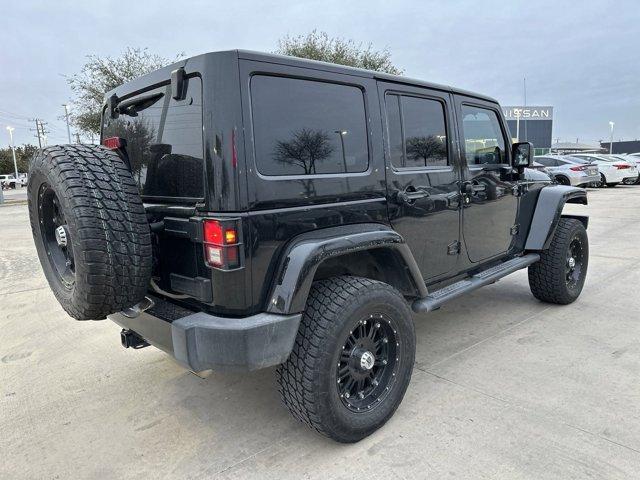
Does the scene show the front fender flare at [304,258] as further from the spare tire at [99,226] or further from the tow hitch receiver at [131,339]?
the tow hitch receiver at [131,339]

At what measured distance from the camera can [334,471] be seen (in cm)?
226

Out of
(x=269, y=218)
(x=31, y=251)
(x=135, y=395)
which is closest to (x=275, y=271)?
(x=269, y=218)

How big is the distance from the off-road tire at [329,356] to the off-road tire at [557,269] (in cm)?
246

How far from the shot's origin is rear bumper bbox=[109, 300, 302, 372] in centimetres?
207

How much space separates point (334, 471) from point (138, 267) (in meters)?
1.36

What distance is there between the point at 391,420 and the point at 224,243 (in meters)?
1.45

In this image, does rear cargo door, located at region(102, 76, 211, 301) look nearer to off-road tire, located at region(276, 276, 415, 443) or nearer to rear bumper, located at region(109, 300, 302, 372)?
rear bumper, located at region(109, 300, 302, 372)

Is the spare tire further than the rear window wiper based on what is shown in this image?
No

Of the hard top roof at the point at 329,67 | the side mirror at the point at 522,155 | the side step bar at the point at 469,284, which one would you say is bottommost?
the side step bar at the point at 469,284

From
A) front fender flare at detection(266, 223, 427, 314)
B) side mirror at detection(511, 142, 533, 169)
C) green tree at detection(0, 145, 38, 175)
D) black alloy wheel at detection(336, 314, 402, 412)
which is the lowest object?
black alloy wheel at detection(336, 314, 402, 412)

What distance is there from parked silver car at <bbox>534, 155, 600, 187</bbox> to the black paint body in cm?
1538

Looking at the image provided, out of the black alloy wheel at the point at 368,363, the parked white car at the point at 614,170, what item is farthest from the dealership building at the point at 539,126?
the black alloy wheel at the point at 368,363

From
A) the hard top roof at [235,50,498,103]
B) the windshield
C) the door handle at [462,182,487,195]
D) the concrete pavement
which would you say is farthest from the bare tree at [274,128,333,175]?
the windshield

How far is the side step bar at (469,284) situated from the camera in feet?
9.86
